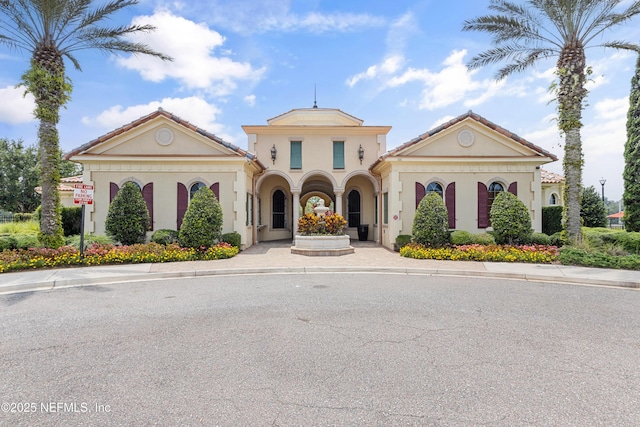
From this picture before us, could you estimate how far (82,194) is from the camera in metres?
10.1

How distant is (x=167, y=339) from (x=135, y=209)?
1009cm

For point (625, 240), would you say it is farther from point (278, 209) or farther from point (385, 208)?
point (278, 209)

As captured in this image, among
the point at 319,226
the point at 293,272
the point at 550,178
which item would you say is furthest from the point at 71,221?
the point at 550,178

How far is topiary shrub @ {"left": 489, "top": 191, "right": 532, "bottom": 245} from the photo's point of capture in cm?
1273

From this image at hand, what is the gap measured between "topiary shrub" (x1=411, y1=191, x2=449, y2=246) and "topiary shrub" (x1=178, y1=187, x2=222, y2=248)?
7899 mm

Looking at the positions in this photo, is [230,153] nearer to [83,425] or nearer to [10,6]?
[10,6]

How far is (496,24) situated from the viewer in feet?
44.7

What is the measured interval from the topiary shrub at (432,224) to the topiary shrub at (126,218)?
11.0 m

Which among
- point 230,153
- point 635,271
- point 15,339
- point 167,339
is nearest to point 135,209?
point 230,153

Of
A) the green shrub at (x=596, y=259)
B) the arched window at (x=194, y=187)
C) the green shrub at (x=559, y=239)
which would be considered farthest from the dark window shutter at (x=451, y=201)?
the arched window at (x=194, y=187)

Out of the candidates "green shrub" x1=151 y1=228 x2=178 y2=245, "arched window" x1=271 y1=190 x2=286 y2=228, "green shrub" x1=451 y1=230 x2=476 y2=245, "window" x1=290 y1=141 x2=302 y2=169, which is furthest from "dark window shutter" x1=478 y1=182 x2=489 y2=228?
"green shrub" x1=151 y1=228 x2=178 y2=245

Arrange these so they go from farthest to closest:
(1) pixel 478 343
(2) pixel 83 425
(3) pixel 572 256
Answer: (3) pixel 572 256
(1) pixel 478 343
(2) pixel 83 425

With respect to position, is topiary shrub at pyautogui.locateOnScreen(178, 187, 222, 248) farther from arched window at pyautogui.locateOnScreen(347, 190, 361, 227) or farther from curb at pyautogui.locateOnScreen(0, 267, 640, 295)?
arched window at pyautogui.locateOnScreen(347, 190, 361, 227)

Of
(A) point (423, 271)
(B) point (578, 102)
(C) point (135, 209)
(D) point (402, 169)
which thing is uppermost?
(B) point (578, 102)
